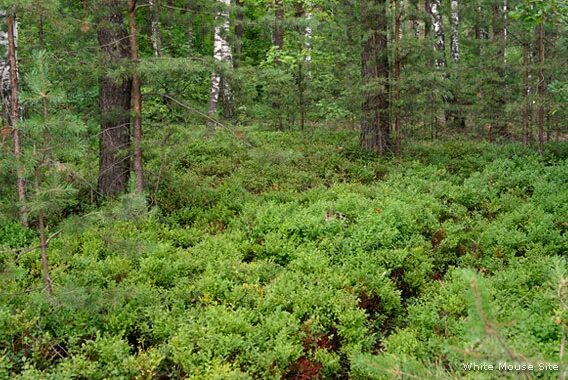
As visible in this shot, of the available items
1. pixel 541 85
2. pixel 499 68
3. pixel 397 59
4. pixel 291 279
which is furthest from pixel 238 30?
pixel 291 279

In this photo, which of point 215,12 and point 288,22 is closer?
point 215,12

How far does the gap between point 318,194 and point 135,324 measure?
16.9 feet

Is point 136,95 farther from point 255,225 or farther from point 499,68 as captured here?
point 499,68

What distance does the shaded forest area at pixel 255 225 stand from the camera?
5145 millimetres

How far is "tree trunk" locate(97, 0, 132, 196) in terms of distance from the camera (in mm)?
9008

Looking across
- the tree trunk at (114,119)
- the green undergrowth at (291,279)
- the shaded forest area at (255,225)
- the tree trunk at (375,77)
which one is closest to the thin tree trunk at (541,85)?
the shaded forest area at (255,225)

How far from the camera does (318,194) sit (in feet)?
32.9

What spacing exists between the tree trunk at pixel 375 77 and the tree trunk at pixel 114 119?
5.95 m

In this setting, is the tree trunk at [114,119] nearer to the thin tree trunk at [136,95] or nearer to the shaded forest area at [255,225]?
the shaded forest area at [255,225]

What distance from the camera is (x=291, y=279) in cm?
690

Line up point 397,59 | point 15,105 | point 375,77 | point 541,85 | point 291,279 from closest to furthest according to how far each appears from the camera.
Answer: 1. point 15,105
2. point 291,279
3. point 397,59
4. point 375,77
5. point 541,85

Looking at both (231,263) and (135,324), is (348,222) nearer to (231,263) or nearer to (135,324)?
(231,263)

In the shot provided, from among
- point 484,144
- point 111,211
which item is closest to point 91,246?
point 111,211

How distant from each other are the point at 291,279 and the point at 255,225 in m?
1.92
